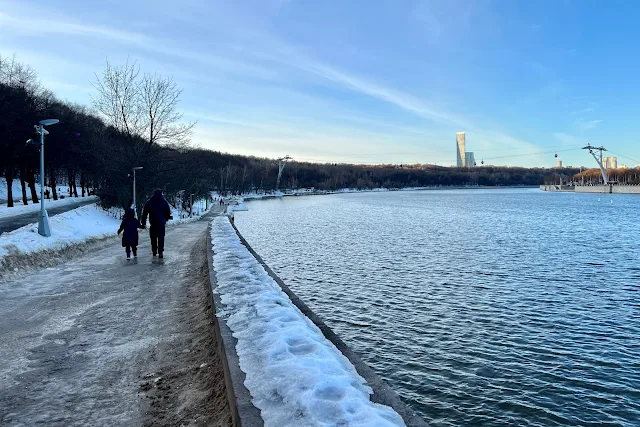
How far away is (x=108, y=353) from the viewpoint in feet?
19.4

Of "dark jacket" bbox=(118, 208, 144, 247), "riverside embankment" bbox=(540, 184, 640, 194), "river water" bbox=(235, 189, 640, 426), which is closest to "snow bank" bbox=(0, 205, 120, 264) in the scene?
"dark jacket" bbox=(118, 208, 144, 247)

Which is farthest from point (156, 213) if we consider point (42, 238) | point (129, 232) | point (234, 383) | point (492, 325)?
point (234, 383)

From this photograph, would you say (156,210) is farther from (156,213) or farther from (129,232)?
(129,232)

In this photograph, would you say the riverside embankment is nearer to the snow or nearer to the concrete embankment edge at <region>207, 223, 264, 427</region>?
the snow

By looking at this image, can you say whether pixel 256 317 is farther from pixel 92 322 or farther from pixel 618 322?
pixel 618 322

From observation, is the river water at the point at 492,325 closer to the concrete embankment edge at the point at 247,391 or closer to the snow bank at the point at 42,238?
the concrete embankment edge at the point at 247,391

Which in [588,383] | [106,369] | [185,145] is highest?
[185,145]

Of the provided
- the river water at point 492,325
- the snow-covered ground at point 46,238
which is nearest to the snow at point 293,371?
the river water at point 492,325

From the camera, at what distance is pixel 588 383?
7.87 metres

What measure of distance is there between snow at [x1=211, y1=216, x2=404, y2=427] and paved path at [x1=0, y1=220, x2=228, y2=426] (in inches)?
17.9

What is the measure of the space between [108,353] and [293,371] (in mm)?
2954

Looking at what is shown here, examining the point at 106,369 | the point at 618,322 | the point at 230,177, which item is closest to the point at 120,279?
the point at 106,369

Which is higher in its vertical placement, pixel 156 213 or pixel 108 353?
pixel 156 213

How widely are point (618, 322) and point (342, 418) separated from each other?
34.9 ft
